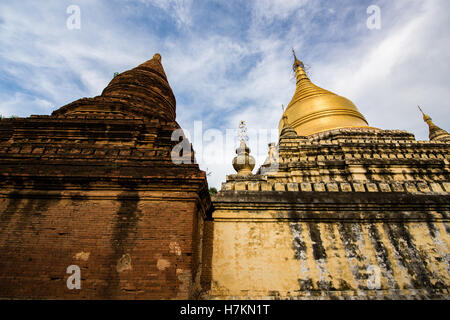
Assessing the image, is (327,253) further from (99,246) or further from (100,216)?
(100,216)

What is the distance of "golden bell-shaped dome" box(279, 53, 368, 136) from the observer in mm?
18500

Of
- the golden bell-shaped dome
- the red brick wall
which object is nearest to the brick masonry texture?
the red brick wall

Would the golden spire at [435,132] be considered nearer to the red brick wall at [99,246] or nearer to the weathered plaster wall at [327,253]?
the weathered plaster wall at [327,253]

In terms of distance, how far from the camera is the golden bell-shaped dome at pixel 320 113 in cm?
1850

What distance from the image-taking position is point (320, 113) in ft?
64.6

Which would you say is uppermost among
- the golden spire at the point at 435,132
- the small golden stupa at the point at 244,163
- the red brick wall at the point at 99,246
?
the golden spire at the point at 435,132

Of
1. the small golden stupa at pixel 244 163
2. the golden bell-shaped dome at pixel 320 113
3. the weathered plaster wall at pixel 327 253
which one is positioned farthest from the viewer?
the golden bell-shaped dome at pixel 320 113

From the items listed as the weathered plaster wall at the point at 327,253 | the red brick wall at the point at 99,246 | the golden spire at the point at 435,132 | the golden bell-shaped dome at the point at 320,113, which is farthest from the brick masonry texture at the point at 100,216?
the golden spire at the point at 435,132

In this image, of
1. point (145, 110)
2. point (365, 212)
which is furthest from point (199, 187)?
point (145, 110)

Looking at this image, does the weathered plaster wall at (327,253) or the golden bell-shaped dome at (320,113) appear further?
the golden bell-shaped dome at (320,113)

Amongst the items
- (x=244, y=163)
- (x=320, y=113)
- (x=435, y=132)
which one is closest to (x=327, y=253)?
(x=244, y=163)
